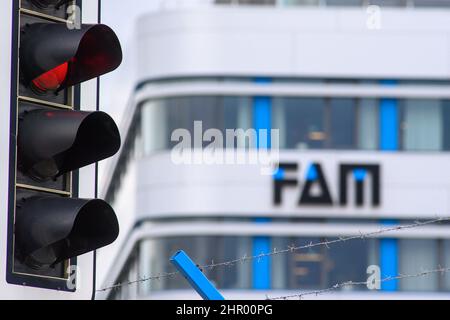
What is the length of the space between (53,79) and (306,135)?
3217 cm

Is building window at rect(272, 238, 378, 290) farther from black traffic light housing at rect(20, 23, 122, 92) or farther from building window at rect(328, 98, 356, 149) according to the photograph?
black traffic light housing at rect(20, 23, 122, 92)

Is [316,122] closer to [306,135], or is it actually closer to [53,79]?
[306,135]

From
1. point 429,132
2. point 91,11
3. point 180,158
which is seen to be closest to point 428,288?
point 429,132

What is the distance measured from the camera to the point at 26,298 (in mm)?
8453

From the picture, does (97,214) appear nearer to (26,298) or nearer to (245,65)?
(26,298)

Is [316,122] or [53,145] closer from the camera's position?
[53,145]

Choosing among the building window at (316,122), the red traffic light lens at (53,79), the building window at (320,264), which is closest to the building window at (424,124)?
the building window at (316,122)

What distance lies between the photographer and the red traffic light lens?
8.75m

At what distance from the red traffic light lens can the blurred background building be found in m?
30.8

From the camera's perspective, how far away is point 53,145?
840cm

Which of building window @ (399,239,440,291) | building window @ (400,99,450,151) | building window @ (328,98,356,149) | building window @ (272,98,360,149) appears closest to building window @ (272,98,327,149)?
building window @ (272,98,360,149)

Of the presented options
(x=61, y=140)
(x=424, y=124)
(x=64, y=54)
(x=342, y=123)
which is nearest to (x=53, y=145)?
(x=61, y=140)

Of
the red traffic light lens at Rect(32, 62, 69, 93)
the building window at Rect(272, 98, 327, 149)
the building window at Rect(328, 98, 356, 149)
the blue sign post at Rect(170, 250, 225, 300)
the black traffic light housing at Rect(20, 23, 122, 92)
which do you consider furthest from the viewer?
the building window at Rect(328, 98, 356, 149)
